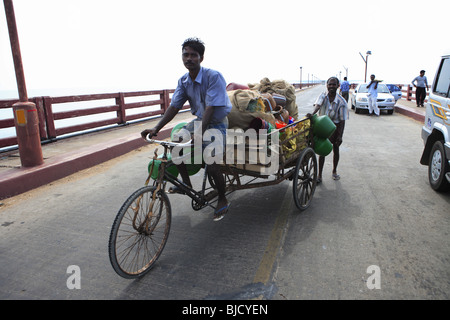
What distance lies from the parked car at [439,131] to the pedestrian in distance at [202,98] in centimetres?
327

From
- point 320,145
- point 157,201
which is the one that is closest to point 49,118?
point 157,201

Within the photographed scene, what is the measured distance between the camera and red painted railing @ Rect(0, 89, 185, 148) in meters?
8.03

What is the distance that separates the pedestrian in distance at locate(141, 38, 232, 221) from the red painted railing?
5.49m

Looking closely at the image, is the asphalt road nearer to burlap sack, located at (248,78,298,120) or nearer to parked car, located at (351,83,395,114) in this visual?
burlap sack, located at (248,78,298,120)

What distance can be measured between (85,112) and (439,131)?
894cm

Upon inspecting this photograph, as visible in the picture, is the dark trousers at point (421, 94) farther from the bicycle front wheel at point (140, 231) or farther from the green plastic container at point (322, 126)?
the bicycle front wheel at point (140, 231)

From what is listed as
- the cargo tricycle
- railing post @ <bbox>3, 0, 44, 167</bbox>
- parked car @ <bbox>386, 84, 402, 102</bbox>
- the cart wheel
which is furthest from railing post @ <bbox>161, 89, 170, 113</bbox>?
parked car @ <bbox>386, 84, 402, 102</bbox>

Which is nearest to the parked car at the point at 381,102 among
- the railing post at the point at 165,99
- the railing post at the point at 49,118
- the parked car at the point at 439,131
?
the railing post at the point at 165,99

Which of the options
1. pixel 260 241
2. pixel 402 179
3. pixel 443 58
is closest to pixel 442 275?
pixel 260 241

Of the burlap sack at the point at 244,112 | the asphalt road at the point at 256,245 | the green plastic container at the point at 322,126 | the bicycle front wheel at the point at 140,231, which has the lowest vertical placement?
the asphalt road at the point at 256,245

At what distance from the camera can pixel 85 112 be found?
31.3 ft

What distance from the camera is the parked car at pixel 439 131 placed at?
177 inches

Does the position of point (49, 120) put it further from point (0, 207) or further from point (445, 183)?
point (445, 183)

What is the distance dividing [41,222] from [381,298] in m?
3.94
